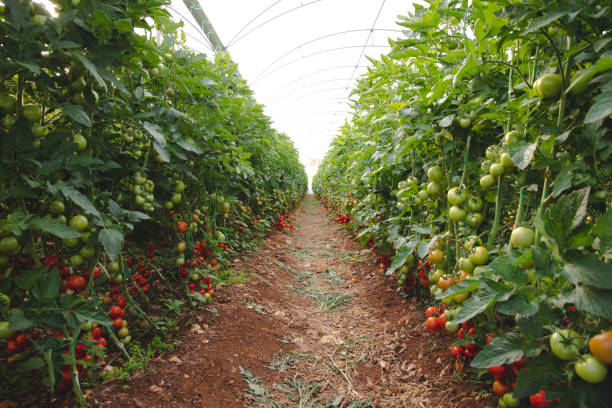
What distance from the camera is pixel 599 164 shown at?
95cm

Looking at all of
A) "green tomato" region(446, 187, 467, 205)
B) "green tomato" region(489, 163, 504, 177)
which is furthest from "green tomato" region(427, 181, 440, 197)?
"green tomato" region(489, 163, 504, 177)

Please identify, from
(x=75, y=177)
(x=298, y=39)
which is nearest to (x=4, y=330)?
(x=75, y=177)

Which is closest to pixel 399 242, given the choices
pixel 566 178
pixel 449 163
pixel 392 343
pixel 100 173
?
pixel 449 163

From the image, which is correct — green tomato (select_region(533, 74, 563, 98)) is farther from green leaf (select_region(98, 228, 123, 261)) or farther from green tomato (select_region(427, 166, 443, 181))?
green leaf (select_region(98, 228, 123, 261))

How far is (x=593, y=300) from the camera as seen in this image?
749 millimetres

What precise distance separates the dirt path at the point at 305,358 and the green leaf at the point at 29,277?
2.14 feet

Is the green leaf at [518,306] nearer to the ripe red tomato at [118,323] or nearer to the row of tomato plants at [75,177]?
the row of tomato plants at [75,177]

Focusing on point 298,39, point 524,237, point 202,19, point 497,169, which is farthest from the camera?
point 298,39

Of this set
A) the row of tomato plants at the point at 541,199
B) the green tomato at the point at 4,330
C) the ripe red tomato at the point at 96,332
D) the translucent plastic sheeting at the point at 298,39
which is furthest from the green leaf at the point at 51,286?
the translucent plastic sheeting at the point at 298,39

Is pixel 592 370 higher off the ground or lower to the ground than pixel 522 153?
lower

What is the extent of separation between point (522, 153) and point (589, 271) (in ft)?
1.44

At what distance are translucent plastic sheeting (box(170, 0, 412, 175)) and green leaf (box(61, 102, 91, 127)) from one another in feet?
17.1

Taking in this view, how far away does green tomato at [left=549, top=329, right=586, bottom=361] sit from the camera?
0.78 meters

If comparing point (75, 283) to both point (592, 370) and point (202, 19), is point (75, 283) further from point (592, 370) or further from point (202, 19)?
point (202, 19)
